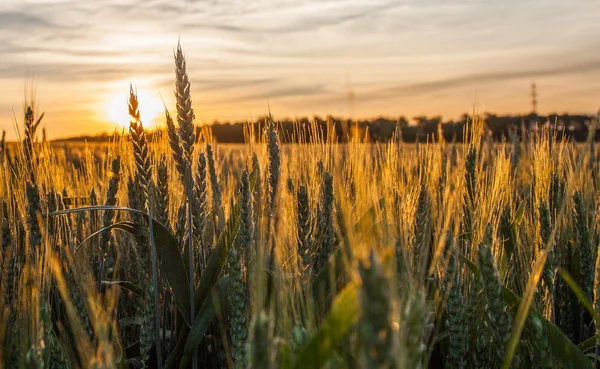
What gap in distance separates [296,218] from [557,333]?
85 cm

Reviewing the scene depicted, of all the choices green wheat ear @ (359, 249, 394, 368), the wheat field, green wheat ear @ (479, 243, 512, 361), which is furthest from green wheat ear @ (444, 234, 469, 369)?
green wheat ear @ (359, 249, 394, 368)

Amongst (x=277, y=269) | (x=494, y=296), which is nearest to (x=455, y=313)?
(x=494, y=296)

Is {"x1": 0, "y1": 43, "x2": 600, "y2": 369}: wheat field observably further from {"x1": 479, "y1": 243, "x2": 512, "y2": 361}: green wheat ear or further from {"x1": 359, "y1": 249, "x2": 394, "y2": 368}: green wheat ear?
{"x1": 359, "y1": 249, "x2": 394, "y2": 368}: green wheat ear

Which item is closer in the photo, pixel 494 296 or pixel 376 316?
pixel 376 316

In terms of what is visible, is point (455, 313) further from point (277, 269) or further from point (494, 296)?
point (277, 269)

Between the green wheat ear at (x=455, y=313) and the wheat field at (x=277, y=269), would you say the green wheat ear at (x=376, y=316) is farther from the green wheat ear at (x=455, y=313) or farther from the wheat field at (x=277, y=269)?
the green wheat ear at (x=455, y=313)

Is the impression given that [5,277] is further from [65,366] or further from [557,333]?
[557,333]

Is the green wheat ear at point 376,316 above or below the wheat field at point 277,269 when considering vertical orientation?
above

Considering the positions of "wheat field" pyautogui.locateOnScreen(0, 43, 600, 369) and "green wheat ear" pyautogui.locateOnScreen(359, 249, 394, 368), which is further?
"wheat field" pyautogui.locateOnScreen(0, 43, 600, 369)

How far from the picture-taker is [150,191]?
187cm

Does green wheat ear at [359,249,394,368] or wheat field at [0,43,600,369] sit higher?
green wheat ear at [359,249,394,368]

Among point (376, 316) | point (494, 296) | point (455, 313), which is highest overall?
point (376, 316)

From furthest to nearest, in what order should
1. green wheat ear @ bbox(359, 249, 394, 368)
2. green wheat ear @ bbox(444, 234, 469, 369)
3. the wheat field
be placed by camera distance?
green wheat ear @ bbox(444, 234, 469, 369), the wheat field, green wheat ear @ bbox(359, 249, 394, 368)

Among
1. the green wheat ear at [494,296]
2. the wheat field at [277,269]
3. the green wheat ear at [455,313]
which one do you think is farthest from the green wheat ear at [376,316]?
the green wheat ear at [455,313]
